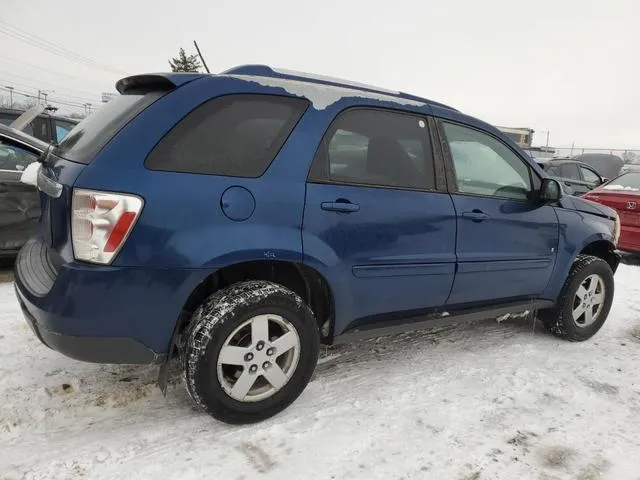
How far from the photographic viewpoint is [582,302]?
4059 millimetres

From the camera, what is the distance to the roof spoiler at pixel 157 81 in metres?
2.41

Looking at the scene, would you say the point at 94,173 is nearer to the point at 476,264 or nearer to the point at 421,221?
the point at 421,221

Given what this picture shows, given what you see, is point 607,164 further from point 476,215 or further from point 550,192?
point 476,215

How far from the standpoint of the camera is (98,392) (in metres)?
2.80

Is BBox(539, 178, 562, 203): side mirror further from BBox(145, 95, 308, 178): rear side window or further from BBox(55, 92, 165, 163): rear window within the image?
BBox(55, 92, 165, 163): rear window

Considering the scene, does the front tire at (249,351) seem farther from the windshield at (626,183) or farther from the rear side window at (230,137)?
the windshield at (626,183)

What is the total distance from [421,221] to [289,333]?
103 cm

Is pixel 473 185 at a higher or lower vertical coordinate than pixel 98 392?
higher

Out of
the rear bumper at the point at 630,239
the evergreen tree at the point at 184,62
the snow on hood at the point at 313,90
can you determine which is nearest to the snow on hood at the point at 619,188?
the rear bumper at the point at 630,239

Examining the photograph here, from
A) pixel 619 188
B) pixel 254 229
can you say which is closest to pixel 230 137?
pixel 254 229

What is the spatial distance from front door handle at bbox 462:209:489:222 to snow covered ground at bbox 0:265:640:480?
1.01 meters

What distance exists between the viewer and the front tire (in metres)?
2.33

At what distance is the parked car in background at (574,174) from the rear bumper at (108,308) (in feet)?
33.3

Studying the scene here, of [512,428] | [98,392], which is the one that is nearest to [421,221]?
[512,428]
